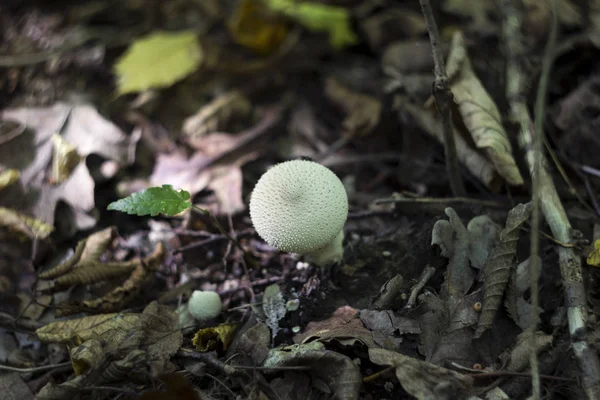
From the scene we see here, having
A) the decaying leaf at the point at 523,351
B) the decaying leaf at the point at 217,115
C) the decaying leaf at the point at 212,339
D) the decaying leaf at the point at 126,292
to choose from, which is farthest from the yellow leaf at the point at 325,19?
the decaying leaf at the point at 523,351

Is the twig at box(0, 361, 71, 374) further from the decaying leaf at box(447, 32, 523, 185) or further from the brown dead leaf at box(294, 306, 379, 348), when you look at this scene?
the decaying leaf at box(447, 32, 523, 185)

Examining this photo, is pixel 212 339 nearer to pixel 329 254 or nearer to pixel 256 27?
pixel 329 254

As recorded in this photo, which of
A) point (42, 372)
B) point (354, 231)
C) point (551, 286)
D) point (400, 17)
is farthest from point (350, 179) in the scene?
point (42, 372)

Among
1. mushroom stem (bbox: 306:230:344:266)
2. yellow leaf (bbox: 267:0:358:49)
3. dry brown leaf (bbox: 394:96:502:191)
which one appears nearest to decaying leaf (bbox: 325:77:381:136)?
dry brown leaf (bbox: 394:96:502:191)

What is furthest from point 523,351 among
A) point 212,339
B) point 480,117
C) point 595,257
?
point 212,339

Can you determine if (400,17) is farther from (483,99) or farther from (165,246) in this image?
(165,246)

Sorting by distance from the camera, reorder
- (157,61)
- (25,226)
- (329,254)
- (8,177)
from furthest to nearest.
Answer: (157,61) → (8,177) → (25,226) → (329,254)
